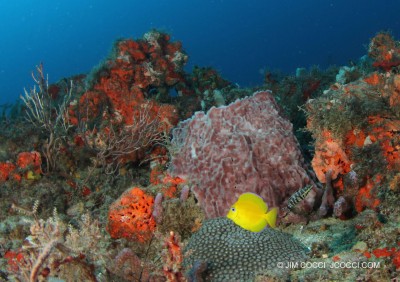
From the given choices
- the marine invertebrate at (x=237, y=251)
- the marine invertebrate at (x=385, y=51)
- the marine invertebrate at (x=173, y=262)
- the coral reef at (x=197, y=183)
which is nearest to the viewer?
the marine invertebrate at (x=173, y=262)

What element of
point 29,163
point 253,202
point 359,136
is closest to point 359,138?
point 359,136

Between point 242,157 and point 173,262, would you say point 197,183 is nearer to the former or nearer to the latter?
point 242,157

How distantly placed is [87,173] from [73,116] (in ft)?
5.52

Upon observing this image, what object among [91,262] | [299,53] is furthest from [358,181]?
[299,53]

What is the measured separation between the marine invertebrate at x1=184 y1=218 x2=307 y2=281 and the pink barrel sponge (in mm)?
725

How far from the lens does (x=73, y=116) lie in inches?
319

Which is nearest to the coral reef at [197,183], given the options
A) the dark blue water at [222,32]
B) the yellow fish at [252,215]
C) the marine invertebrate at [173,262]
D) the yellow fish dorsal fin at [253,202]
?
the marine invertebrate at [173,262]

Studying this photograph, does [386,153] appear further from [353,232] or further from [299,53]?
[299,53]

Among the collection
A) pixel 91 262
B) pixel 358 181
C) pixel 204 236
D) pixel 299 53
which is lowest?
pixel 91 262

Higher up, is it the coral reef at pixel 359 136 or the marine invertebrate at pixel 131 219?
the coral reef at pixel 359 136

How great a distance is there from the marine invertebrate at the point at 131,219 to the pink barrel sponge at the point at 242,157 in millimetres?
886

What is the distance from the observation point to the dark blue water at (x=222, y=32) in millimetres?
113562

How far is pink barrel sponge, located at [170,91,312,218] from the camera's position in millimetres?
5340

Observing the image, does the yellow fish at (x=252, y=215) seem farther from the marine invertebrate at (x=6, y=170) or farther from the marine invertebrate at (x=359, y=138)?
the marine invertebrate at (x=6, y=170)
